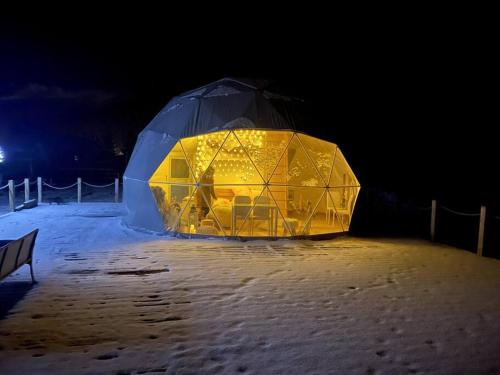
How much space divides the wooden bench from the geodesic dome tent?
4.32m

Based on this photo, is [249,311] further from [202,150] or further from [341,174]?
[202,150]

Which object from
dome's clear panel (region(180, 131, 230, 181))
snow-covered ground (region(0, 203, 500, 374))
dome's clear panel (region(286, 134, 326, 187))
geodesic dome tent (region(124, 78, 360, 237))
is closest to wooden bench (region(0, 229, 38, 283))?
snow-covered ground (region(0, 203, 500, 374))

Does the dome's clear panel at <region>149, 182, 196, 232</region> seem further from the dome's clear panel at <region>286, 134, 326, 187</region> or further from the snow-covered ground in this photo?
the dome's clear panel at <region>286, 134, 326, 187</region>

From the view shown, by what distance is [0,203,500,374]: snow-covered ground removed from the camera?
12.4 ft

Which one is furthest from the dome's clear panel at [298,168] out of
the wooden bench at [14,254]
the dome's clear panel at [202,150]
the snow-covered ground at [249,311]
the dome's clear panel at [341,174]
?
the wooden bench at [14,254]

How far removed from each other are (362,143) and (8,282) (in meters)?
24.1

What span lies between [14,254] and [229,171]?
838cm

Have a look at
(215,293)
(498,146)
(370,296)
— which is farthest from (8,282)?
(498,146)

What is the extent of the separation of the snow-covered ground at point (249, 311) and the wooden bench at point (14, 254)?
0.37 m

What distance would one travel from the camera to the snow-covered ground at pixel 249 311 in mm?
3787

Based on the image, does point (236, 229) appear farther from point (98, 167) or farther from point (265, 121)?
point (98, 167)

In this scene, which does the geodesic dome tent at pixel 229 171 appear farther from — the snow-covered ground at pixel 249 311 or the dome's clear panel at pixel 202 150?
the snow-covered ground at pixel 249 311

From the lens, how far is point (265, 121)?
10352mm

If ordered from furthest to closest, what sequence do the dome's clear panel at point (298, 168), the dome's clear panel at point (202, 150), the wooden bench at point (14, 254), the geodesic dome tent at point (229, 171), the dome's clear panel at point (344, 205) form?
the dome's clear panel at point (298, 168), the dome's clear panel at point (202, 150), the dome's clear panel at point (344, 205), the geodesic dome tent at point (229, 171), the wooden bench at point (14, 254)
